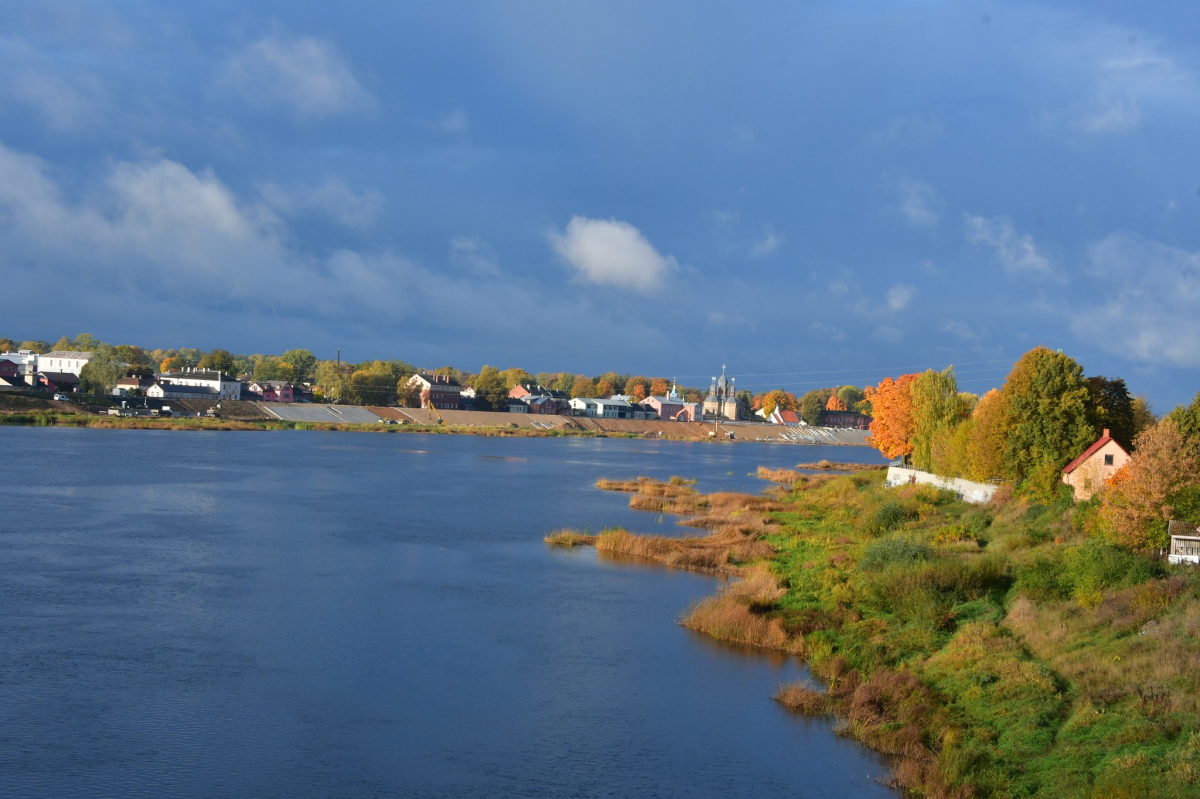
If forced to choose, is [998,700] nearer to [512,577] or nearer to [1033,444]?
[512,577]

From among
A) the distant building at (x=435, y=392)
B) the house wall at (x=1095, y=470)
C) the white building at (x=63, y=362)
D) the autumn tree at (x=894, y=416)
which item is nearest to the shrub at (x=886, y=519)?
the house wall at (x=1095, y=470)

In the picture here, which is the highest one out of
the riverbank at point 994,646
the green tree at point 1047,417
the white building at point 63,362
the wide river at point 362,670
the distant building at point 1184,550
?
the white building at point 63,362

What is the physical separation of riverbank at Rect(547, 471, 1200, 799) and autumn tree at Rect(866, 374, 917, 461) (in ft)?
114

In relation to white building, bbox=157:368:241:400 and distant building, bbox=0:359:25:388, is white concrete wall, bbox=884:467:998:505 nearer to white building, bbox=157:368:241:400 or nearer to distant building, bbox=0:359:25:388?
white building, bbox=157:368:241:400

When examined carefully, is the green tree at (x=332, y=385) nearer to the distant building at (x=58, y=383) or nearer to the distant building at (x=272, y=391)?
the distant building at (x=272, y=391)

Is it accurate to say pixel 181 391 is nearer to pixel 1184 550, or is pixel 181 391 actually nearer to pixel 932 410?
pixel 932 410

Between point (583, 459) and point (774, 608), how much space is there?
67.5 meters

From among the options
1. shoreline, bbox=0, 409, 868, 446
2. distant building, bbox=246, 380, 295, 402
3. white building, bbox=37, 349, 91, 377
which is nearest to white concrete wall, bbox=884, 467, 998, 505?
shoreline, bbox=0, 409, 868, 446

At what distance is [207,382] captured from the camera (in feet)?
466

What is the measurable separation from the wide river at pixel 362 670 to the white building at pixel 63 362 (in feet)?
430

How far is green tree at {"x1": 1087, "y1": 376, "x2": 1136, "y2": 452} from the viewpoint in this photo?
1599 inches

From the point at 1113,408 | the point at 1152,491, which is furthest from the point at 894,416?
the point at 1152,491

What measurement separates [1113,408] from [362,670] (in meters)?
35.5

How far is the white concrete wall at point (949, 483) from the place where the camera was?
140 ft
